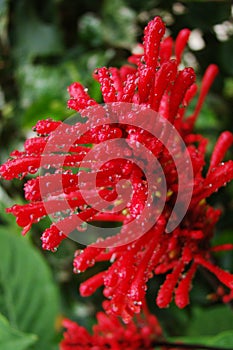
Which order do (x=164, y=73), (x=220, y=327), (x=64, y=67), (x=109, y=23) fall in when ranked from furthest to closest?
(x=109, y=23)
(x=64, y=67)
(x=220, y=327)
(x=164, y=73)

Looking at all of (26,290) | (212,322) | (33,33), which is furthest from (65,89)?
(212,322)

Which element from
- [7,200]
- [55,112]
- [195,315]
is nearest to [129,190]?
[55,112]

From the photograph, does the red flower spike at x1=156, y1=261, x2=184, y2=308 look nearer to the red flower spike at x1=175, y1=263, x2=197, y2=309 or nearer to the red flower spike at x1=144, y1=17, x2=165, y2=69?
the red flower spike at x1=175, y1=263, x2=197, y2=309

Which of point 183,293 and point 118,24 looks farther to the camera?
A: point 118,24

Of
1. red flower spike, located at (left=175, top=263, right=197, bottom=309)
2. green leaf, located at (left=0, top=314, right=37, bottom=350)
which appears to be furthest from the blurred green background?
red flower spike, located at (left=175, top=263, right=197, bottom=309)

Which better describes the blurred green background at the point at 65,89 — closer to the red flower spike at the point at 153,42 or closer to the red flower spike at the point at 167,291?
the red flower spike at the point at 167,291

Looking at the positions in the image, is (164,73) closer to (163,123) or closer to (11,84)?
(163,123)

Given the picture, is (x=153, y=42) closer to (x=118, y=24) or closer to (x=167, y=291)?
(x=167, y=291)
